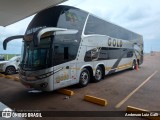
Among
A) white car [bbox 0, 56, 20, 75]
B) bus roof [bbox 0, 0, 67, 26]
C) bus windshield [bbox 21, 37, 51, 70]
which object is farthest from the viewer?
white car [bbox 0, 56, 20, 75]

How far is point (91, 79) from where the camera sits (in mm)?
9477

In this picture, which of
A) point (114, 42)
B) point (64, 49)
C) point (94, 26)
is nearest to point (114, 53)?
point (114, 42)

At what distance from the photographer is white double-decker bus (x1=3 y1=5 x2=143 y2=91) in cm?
650

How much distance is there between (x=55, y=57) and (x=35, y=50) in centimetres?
97

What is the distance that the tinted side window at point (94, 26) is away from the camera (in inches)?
338

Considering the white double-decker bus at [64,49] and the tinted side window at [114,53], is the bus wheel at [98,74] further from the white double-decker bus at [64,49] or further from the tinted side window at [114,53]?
the tinted side window at [114,53]

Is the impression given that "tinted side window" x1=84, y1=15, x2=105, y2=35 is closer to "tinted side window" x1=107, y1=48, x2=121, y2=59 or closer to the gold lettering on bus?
the gold lettering on bus

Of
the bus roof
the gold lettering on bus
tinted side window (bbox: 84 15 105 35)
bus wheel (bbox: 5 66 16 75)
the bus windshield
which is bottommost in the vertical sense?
bus wheel (bbox: 5 66 16 75)

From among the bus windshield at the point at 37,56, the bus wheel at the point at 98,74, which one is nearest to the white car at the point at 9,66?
the bus windshield at the point at 37,56

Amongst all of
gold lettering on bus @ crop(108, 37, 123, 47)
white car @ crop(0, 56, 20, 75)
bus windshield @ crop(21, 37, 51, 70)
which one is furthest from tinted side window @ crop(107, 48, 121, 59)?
white car @ crop(0, 56, 20, 75)

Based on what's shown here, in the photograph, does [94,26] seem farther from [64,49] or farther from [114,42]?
[64,49]

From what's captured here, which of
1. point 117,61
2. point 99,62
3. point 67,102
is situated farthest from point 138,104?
point 117,61

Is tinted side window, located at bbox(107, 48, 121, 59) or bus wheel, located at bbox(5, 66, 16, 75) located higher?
tinted side window, located at bbox(107, 48, 121, 59)

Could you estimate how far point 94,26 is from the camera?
9055 mm
